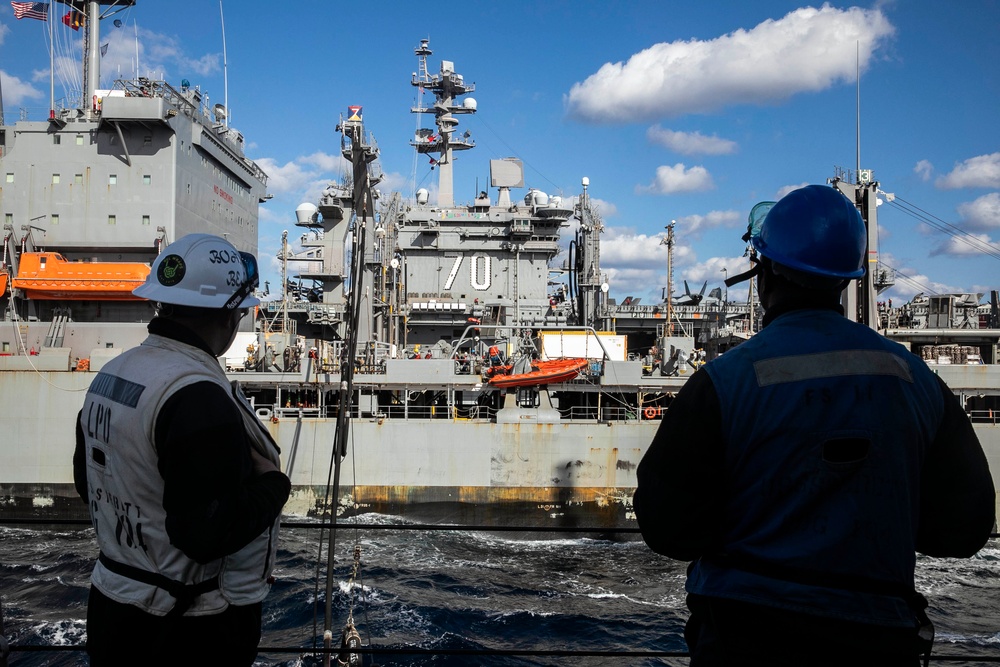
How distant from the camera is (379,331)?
2369 cm

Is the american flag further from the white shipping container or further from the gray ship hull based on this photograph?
the white shipping container

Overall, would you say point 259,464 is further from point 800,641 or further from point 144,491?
point 800,641

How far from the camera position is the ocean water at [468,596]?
33.2 feet

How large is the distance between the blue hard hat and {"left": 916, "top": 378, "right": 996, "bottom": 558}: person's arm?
0.39 m

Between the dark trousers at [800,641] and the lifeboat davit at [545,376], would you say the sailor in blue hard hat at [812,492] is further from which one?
the lifeboat davit at [545,376]

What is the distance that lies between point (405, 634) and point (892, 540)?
10256 mm

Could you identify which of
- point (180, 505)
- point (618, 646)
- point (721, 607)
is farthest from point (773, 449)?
Answer: point (618, 646)

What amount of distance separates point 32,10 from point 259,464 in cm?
2584

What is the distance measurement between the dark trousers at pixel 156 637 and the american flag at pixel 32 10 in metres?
25.5

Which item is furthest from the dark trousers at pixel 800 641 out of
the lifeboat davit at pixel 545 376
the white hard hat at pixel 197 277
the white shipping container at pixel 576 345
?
the white shipping container at pixel 576 345

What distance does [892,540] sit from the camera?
1386mm

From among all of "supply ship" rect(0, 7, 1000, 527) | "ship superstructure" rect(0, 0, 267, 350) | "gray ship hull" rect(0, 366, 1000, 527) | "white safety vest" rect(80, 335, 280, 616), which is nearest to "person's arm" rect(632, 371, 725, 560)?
"white safety vest" rect(80, 335, 280, 616)

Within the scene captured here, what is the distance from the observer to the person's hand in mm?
1858

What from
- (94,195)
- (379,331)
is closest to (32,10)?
(94,195)
